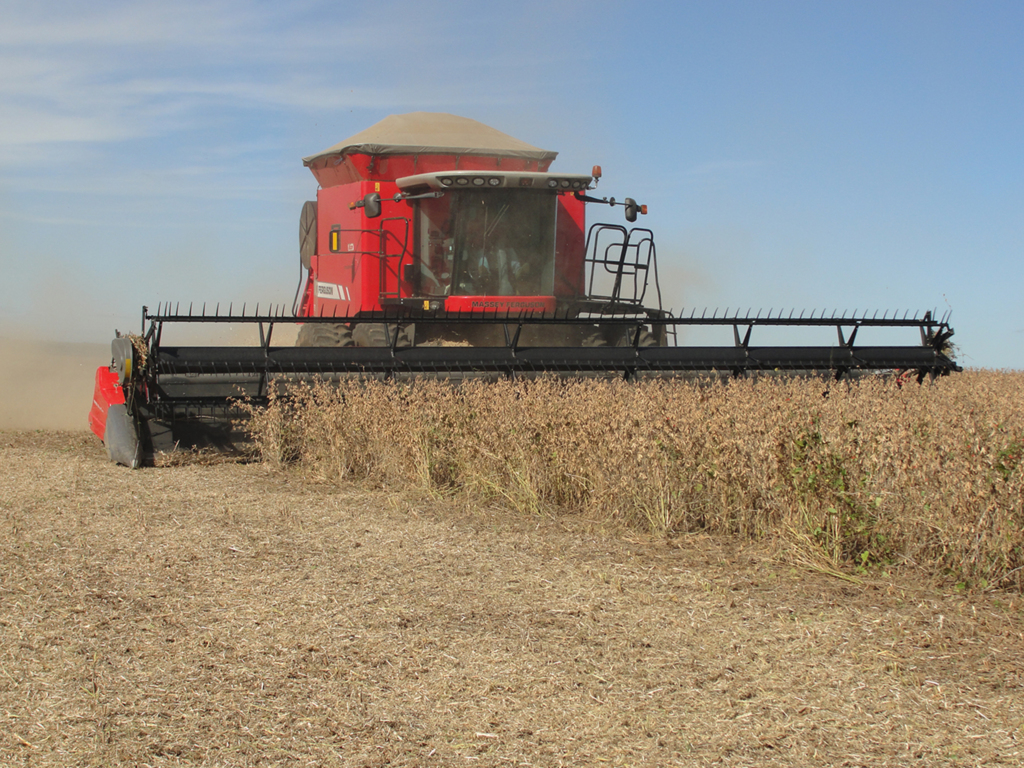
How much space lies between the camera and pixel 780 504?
455cm

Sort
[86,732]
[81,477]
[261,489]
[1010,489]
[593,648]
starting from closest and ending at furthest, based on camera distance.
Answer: [86,732]
[593,648]
[1010,489]
[261,489]
[81,477]

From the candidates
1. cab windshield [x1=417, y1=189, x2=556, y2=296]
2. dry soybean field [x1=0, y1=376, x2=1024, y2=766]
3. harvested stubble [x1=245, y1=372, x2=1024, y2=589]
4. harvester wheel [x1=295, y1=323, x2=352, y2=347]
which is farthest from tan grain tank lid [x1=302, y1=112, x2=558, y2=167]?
dry soybean field [x1=0, y1=376, x2=1024, y2=766]


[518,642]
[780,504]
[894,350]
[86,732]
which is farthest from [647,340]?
[86,732]

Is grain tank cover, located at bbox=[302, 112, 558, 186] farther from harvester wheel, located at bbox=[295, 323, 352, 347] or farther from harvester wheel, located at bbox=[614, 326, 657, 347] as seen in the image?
harvester wheel, located at bbox=[614, 326, 657, 347]

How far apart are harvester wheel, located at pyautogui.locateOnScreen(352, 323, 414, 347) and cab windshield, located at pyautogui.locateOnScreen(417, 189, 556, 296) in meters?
0.60

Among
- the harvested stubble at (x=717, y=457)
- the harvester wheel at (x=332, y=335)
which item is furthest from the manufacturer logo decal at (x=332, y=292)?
the harvested stubble at (x=717, y=457)

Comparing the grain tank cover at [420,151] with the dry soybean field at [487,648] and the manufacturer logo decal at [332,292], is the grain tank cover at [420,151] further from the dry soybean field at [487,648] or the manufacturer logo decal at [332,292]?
the dry soybean field at [487,648]

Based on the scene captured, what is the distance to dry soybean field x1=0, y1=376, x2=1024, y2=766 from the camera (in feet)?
8.30

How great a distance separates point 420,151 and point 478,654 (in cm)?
740

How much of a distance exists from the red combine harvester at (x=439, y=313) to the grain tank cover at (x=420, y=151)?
20 mm

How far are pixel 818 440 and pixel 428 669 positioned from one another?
2.37 m

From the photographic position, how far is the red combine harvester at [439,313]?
7.34 m

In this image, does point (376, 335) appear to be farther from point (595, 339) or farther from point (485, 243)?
point (595, 339)

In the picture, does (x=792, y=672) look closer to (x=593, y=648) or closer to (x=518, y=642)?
(x=593, y=648)
